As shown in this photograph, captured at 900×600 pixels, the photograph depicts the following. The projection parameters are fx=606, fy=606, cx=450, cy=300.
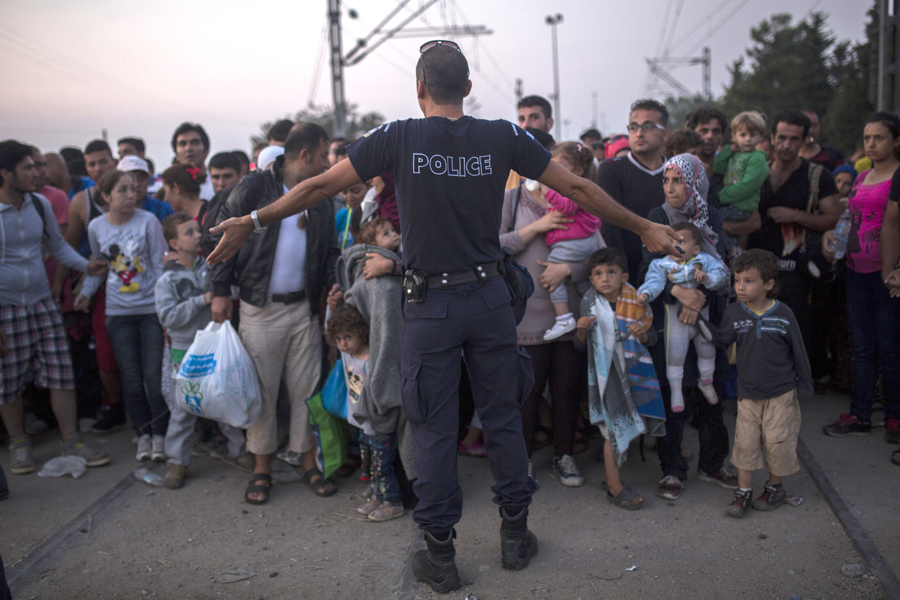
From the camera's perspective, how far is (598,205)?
2.86 metres

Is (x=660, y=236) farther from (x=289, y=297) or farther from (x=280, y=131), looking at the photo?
(x=280, y=131)

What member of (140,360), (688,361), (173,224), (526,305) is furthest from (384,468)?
(173,224)

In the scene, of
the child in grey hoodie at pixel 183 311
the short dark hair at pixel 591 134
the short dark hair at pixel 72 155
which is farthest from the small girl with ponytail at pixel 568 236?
the short dark hair at pixel 72 155

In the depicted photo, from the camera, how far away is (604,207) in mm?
2857

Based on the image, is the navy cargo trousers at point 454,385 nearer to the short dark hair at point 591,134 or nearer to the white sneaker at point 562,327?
the white sneaker at point 562,327

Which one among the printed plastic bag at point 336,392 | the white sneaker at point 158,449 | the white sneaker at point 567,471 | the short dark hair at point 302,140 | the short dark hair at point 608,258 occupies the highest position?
the short dark hair at point 302,140

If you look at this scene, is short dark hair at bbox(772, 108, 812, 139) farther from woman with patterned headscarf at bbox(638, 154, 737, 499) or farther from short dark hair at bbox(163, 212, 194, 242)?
short dark hair at bbox(163, 212, 194, 242)

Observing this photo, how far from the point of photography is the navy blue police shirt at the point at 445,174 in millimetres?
2670

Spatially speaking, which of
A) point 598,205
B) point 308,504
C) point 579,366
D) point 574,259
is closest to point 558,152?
point 574,259

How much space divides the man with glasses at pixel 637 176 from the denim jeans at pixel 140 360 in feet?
11.3

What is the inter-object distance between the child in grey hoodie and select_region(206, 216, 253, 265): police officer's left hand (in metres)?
1.56

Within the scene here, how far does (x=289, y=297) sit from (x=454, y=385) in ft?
5.17

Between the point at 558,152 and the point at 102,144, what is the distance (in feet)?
15.8

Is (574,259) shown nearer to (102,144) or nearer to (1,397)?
(1,397)
